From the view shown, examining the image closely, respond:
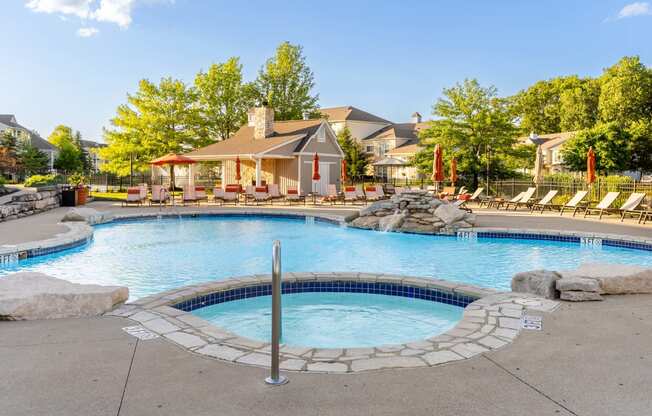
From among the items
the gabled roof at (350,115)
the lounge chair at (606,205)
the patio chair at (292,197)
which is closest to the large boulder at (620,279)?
the lounge chair at (606,205)

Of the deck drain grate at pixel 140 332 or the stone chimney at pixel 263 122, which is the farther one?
the stone chimney at pixel 263 122

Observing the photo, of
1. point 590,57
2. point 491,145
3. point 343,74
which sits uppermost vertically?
point 590,57

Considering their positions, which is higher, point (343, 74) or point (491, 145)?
point (343, 74)

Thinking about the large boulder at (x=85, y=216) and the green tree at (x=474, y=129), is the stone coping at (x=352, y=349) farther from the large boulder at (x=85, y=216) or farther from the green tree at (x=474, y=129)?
the green tree at (x=474, y=129)

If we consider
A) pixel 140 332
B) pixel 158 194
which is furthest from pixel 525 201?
pixel 140 332

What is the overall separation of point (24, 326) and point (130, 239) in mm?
8106

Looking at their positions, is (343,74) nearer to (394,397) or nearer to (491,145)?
(491,145)

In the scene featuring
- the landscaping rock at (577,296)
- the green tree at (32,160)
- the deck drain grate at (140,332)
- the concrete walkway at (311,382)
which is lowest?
the concrete walkway at (311,382)

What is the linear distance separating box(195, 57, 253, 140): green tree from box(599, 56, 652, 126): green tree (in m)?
30.0

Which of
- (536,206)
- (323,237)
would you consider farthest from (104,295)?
(536,206)

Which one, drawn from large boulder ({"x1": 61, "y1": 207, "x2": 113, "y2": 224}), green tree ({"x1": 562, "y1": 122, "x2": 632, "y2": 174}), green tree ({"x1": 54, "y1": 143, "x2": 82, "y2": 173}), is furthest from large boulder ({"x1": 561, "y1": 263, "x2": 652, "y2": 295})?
green tree ({"x1": 54, "y1": 143, "x2": 82, "y2": 173})

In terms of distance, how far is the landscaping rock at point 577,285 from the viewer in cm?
499

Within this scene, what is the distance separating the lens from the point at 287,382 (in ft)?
9.76

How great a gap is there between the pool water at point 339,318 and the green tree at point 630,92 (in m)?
Result: 38.3
